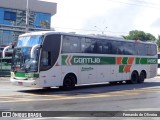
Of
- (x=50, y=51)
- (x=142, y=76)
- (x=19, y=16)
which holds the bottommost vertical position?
(x=142, y=76)

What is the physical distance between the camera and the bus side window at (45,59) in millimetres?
19000

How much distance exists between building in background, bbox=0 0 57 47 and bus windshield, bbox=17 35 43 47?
47290 mm

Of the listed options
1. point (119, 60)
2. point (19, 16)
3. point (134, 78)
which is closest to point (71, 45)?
point (119, 60)

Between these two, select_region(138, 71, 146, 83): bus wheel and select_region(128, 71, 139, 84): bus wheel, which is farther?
select_region(138, 71, 146, 83): bus wheel

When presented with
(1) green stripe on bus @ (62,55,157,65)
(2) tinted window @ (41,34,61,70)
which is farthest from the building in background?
(2) tinted window @ (41,34,61,70)

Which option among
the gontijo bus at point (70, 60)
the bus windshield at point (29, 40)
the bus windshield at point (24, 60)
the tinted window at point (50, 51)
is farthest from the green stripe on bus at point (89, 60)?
the bus windshield at point (24, 60)

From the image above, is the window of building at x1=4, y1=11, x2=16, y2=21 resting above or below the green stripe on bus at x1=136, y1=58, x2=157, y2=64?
above

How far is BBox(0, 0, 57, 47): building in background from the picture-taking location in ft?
227

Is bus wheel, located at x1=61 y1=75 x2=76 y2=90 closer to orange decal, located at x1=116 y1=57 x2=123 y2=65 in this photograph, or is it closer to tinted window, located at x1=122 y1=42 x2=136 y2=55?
orange decal, located at x1=116 y1=57 x2=123 y2=65

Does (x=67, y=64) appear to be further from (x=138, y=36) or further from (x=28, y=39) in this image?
(x=138, y=36)

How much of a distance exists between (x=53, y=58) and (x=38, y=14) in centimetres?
5548

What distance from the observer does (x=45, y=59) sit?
1917 centimetres

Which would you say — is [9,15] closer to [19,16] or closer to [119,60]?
[19,16]

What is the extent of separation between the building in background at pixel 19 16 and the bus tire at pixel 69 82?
47.2 m
